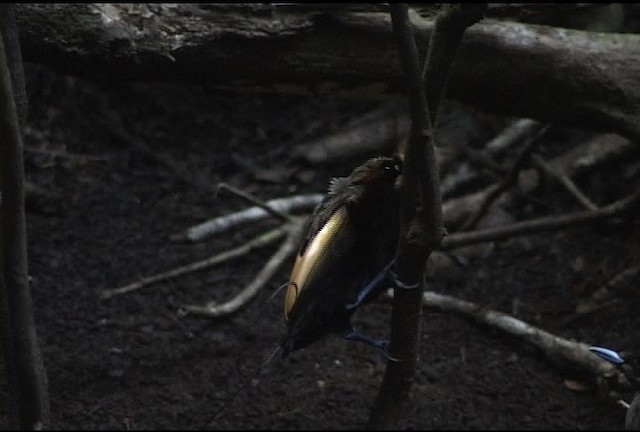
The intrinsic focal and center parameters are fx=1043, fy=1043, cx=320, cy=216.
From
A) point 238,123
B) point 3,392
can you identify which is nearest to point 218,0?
point 3,392

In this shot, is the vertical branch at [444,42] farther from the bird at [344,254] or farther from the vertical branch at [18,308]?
the vertical branch at [18,308]

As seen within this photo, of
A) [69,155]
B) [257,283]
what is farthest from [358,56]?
[69,155]

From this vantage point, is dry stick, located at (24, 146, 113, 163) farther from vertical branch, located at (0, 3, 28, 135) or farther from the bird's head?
the bird's head

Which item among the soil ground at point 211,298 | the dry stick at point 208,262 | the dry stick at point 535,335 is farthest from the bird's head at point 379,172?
the dry stick at point 208,262

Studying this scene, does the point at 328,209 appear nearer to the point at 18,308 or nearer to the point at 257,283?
the point at 18,308

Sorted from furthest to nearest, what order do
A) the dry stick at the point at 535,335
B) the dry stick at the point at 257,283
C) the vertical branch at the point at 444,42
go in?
the dry stick at the point at 257,283
the dry stick at the point at 535,335
the vertical branch at the point at 444,42

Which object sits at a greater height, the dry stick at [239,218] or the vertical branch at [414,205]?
the vertical branch at [414,205]

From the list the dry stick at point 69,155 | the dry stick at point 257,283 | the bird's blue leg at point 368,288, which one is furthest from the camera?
the dry stick at point 69,155

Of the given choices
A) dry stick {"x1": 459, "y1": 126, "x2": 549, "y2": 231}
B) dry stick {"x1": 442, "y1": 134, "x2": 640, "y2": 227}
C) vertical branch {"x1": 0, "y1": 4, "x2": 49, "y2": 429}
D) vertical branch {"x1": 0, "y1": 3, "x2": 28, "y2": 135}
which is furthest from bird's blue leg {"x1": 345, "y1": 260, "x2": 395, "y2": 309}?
dry stick {"x1": 442, "y1": 134, "x2": 640, "y2": 227}
